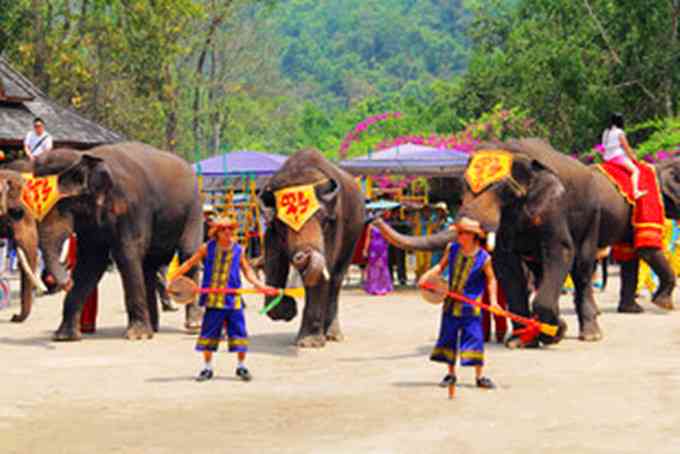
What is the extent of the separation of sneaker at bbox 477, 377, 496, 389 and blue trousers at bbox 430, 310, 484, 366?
16 cm

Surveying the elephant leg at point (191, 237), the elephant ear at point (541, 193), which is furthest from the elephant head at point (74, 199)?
the elephant ear at point (541, 193)

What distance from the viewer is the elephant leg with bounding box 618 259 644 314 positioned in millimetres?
18375

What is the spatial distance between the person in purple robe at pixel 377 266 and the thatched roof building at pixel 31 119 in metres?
10.6

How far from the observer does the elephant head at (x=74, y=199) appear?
1472 centimetres

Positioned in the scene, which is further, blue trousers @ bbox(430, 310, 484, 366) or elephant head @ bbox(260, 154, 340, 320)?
elephant head @ bbox(260, 154, 340, 320)

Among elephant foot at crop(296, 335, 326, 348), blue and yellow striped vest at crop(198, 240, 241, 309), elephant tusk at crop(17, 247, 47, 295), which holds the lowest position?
elephant foot at crop(296, 335, 326, 348)

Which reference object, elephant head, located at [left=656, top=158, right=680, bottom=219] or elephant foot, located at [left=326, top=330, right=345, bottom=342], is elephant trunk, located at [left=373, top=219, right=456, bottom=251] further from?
elephant head, located at [left=656, top=158, right=680, bottom=219]

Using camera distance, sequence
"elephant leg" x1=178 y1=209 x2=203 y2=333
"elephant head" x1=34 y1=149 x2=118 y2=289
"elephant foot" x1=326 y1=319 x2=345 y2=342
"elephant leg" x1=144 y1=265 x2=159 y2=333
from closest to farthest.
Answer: "elephant head" x1=34 y1=149 x2=118 y2=289 < "elephant foot" x1=326 y1=319 x2=345 y2=342 < "elephant leg" x1=144 y1=265 x2=159 y2=333 < "elephant leg" x1=178 y1=209 x2=203 y2=333

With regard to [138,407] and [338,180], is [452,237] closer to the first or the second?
[338,180]

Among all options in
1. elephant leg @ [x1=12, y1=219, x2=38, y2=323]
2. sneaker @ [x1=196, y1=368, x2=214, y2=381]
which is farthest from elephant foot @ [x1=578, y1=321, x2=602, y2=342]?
elephant leg @ [x1=12, y1=219, x2=38, y2=323]

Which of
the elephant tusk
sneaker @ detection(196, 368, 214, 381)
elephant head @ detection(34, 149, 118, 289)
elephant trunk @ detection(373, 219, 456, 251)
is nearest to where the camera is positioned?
sneaker @ detection(196, 368, 214, 381)

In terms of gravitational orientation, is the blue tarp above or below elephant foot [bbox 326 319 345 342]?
above

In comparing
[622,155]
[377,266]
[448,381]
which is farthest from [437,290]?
[377,266]

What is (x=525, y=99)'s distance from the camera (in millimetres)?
43500
